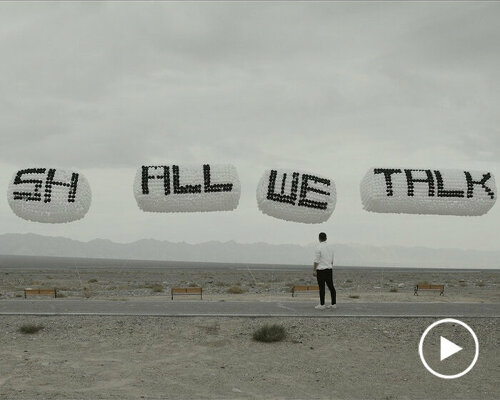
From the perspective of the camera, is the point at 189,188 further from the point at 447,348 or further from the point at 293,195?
the point at 447,348

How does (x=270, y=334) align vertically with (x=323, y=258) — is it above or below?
below

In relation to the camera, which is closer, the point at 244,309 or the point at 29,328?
the point at 29,328

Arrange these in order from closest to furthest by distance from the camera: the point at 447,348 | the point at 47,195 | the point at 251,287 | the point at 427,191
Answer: the point at 447,348
the point at 427,191
the point at 47,195
the point at 251,287

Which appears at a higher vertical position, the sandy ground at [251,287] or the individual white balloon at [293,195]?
the individual white balloon at [293,195]

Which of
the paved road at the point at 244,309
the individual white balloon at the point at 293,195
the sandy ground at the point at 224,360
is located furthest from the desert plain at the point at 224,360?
the individual white balloon at the point at 293,195

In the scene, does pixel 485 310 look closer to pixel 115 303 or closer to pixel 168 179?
pixel 168 179

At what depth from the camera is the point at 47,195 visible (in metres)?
13.4

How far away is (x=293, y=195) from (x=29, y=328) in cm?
656

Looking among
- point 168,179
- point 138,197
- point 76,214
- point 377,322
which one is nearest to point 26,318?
point 76,214

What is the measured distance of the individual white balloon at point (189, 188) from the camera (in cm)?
1286

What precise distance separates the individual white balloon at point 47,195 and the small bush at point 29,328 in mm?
2701

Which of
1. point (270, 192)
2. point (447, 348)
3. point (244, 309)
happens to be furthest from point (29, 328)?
point (447, 348)

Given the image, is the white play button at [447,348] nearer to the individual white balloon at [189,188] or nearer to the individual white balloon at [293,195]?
the individual white balloon at [293,195]

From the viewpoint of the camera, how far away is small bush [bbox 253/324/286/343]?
11383 mm
